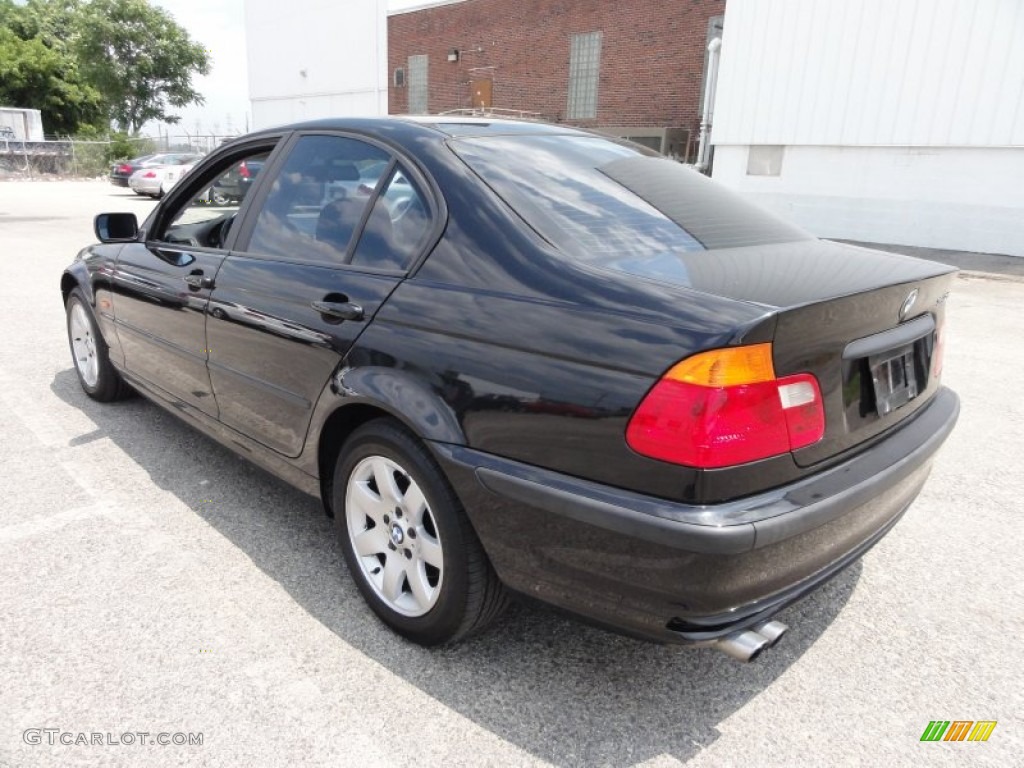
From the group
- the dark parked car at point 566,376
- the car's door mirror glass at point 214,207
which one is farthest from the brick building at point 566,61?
the dark parked car at point 566,376

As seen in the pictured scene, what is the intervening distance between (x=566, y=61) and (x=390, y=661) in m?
25.5

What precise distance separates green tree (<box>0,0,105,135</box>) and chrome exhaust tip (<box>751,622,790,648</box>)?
182ft

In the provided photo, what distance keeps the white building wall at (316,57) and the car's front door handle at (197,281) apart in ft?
98.9

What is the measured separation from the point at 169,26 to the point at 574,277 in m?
54.2

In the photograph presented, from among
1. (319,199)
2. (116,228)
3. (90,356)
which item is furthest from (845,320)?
(90,356)

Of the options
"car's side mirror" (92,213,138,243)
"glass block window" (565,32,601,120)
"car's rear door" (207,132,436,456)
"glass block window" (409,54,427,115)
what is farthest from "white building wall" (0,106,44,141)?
"car's rear door" (207,132,436,456)

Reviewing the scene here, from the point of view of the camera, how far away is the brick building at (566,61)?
72.5ft

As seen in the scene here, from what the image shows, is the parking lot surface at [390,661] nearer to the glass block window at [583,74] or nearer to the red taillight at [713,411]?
the red taillight at [713,411]

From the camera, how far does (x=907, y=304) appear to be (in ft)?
7.22

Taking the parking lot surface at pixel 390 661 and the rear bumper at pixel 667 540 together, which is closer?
the rear bumper at pixel 667 540

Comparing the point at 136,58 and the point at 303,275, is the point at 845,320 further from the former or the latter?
the point at 136,58

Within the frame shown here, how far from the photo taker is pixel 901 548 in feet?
10.1

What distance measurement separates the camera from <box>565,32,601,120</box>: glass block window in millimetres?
24109

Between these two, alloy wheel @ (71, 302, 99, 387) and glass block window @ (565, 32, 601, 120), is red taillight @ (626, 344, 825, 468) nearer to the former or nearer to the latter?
alloy wheel @ (71, 302, 99, 387)
